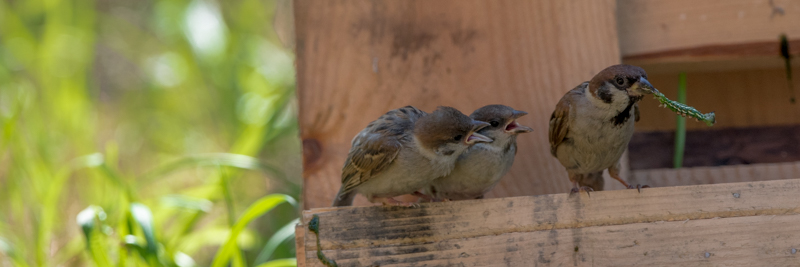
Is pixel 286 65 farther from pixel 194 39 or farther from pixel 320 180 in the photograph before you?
pixel 320 180

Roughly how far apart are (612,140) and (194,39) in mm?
4180

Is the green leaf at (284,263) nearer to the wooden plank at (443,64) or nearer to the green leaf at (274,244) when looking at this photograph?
the green leaf at (274,244)

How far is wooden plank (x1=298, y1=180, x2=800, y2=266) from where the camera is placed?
1.79 m

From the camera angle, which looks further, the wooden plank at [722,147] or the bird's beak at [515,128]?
the wooden plank at [722,147]

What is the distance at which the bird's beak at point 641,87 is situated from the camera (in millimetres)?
1926

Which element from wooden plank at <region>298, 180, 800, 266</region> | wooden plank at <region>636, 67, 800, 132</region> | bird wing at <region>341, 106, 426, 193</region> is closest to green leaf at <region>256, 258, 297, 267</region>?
bird wing at <region>341, 106, 426, 193</region>

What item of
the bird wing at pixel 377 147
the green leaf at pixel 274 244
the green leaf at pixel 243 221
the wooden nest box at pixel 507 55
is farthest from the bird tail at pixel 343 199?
the green leaf at pixel 274 244

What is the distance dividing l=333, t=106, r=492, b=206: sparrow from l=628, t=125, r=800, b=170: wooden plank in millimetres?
1407

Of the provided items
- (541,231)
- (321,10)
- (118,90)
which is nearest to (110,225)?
(321,10)

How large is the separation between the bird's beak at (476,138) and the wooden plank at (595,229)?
0.25 metres

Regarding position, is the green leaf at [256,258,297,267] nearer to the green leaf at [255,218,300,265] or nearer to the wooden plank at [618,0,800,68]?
the green leaf at [255,218,300,265]

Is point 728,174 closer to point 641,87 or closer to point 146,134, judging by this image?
point 641,87

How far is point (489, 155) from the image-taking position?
2150 millimetres

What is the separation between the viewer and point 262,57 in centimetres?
573
